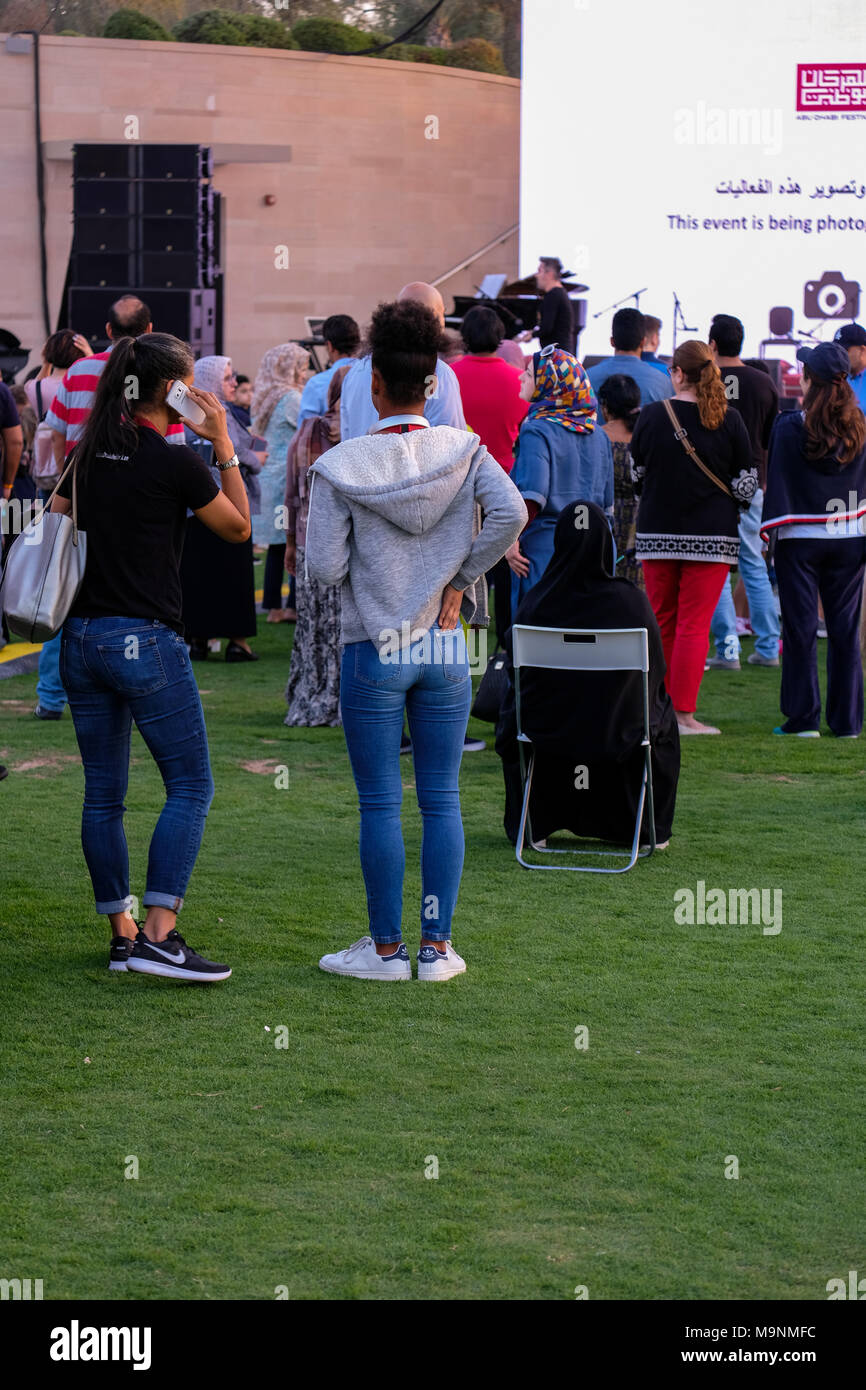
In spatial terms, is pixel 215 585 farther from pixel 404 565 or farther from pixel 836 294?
pixel 836 294

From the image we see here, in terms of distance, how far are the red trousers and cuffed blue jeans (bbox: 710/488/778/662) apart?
188 cm

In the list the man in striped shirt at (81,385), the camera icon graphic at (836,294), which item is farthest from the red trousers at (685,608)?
the camera icon graphic at (836,294)

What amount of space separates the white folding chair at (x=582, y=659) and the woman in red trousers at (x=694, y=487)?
1.90m

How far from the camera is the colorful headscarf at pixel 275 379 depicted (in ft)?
34.9

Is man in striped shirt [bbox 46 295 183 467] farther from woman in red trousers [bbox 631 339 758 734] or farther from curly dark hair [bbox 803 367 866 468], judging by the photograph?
curly dark hair [bbox 803 367 866 468]

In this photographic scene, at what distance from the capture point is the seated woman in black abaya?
5.50 metres

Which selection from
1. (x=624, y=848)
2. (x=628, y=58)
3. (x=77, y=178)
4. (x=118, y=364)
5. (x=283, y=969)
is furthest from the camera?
(x=628, y=58)

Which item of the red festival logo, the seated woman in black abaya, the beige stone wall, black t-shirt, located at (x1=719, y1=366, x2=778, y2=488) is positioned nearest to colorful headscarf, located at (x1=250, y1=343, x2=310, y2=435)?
black t-shirt, located at (x1=719, y1=366, x2=778, y2=488)

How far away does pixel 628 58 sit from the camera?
16.1 m

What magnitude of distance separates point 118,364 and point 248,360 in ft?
60.4

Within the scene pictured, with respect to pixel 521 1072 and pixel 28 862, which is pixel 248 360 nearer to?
pixel 28 862

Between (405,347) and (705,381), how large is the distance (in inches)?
133
